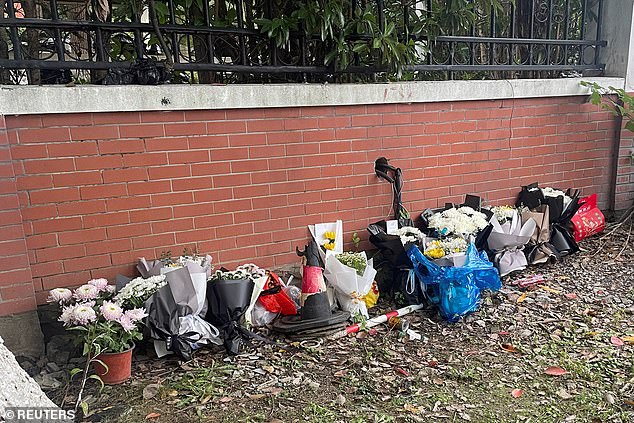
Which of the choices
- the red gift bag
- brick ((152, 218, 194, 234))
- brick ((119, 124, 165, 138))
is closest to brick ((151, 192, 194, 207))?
brick ((152, 218, 194, 234))

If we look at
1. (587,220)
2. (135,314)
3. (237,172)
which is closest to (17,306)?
(135,314)

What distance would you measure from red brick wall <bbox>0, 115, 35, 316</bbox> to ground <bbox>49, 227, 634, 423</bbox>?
64cm

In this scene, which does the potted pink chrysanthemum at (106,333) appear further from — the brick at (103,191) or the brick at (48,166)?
the brick at (48,166)

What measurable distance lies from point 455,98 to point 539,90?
42.0 inches

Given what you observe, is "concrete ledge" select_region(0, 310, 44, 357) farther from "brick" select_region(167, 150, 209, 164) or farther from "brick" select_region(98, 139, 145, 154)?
"brick" select_region(167, 150, 209, 164)

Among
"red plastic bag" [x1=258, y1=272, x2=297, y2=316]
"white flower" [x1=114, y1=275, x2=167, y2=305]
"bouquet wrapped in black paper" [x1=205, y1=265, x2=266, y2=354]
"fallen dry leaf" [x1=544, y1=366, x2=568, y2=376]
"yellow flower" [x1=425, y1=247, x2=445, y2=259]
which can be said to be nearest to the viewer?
"fallen dry leaf" [x1=544, y1=366, x2=568, y2=376]

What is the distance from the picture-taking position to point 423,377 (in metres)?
2.95

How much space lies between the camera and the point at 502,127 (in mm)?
4820

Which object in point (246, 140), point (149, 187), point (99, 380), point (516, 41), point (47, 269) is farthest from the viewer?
point (516, 41)

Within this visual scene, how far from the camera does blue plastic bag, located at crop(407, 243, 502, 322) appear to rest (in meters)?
3.52

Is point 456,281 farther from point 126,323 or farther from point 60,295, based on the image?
point 60,295

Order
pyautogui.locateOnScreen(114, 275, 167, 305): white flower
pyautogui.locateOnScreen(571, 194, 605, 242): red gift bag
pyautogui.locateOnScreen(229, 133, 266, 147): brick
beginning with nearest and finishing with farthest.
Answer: pyautogui.locateOnScreen(114, 275, 167, 305): white flower, pyautogui.locateOnScreen(229, 133, 266, 147): brick, pyautogui.locateOnScreen(571, 194, 605, 242): red gift bag

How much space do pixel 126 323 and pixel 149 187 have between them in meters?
0.98

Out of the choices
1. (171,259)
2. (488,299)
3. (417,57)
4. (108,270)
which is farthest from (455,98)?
(108,270)
